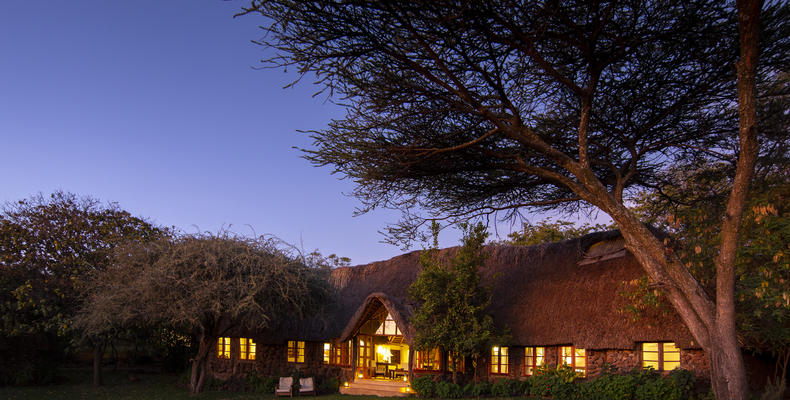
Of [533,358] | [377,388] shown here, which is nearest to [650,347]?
[533,358]

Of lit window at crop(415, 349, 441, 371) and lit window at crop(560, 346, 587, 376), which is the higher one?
lit window at crop(560, 346, 587, 376)

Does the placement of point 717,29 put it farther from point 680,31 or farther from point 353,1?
point 353,1

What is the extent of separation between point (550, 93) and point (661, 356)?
7.47 m

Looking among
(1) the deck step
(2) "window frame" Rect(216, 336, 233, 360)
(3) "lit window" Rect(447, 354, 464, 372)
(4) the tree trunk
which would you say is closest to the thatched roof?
(3) "lit window" Rect(447, 354, 464, 372)

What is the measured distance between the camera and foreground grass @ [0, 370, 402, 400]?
18.2 meters

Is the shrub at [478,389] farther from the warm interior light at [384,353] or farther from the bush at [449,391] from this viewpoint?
the warm interior light at [384,353]

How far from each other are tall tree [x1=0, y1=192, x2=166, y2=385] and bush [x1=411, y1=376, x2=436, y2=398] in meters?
10.4

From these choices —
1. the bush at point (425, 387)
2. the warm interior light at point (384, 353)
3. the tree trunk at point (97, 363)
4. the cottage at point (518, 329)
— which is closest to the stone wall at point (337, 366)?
the cottage at point (518, 329)

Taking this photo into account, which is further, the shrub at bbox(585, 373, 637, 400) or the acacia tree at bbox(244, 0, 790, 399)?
the shrub at bbox(585, 373, 637, 400)

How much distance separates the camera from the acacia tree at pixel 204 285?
53.9 ft

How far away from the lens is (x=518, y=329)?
17219 mm

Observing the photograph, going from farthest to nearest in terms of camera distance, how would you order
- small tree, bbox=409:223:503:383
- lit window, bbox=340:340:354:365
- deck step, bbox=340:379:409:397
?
lit window, bbox=340:340:354:365
deck step, bbox=340:379:409:397
small tree, bbox=409:223:503:383

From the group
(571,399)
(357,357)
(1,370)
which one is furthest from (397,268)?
(1,370)

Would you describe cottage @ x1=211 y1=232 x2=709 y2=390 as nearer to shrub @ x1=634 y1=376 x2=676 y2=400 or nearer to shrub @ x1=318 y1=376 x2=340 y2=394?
shrub @ x1=318 y1=376 x2=340 y2=394
